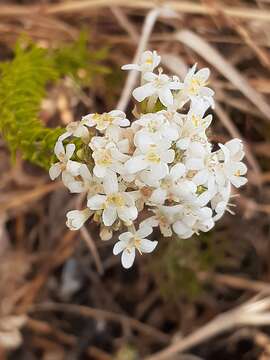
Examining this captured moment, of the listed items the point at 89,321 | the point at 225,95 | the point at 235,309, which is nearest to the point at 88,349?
the point at 89,321

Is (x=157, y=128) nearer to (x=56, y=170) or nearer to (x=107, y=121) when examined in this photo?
(x=107, y=121)

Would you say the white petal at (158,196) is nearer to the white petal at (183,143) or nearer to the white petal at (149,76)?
the white petal at (183,143)

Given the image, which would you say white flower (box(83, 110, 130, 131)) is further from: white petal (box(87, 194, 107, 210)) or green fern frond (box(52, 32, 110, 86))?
green fern frond (box(52, 32, 110, 86))

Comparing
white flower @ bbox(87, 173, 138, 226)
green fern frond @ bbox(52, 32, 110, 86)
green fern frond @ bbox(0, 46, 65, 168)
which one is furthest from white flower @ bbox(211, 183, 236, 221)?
green fern frond @ bbox(52, 32, 110, 86)

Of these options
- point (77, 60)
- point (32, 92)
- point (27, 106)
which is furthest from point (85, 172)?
point (77, 60)

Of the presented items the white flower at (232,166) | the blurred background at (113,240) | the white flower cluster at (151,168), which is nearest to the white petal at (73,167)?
the white flower cluster at (151,168)
